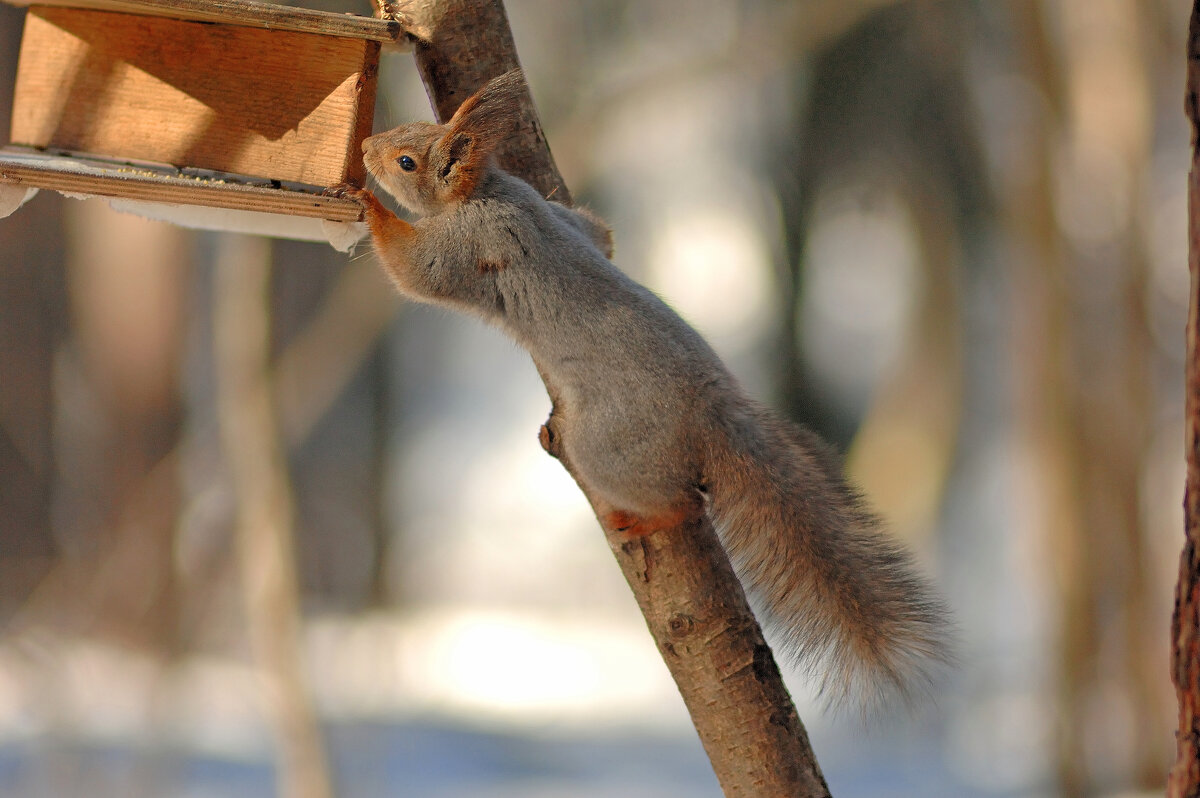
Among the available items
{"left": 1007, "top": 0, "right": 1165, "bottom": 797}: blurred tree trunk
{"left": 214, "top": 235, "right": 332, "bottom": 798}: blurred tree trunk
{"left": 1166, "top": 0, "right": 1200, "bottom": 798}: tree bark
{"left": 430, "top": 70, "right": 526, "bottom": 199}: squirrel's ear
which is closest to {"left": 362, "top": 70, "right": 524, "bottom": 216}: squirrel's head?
{"left": 430, "top": 70, "right": 526, "bottom": 199}: squirrel's ear

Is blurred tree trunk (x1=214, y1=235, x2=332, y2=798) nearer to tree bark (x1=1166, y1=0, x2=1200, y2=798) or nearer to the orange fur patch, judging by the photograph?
the orange fur patch

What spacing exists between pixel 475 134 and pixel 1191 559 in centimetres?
122

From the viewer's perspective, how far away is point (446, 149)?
6.20 feet

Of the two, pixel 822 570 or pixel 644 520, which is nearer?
pixel 822 570

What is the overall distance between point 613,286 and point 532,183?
1.05ft

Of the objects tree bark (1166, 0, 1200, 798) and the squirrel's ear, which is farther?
the squirrel's ear

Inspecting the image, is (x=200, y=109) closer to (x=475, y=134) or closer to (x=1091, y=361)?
(x=475, y=134)

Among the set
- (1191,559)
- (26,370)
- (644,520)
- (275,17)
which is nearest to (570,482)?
(26,370)

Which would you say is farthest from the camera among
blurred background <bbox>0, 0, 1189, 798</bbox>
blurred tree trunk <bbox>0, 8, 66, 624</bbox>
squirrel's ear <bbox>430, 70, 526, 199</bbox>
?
blurred tree trunk <bbox>0, 8, 66, 624</bbox>

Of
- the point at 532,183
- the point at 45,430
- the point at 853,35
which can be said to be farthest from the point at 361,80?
the point at 853,35

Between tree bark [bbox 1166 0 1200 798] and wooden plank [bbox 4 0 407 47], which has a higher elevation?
wooden plank [bbox 4 0 407 47]

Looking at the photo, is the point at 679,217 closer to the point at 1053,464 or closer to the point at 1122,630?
the point at 1053,464

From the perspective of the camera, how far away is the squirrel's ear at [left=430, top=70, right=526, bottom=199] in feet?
6.01

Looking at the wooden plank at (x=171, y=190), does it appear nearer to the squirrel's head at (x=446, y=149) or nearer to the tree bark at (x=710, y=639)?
the squirrel's head at (x=446, y=149)
